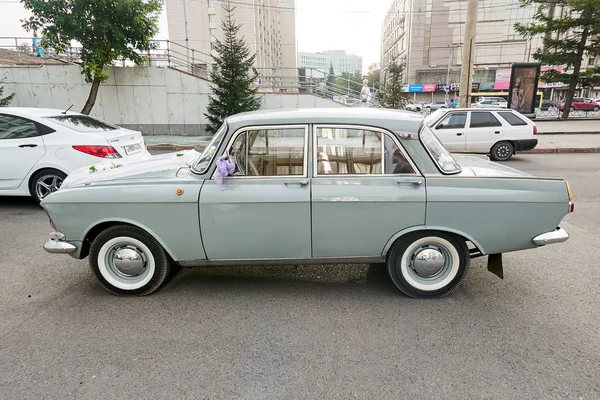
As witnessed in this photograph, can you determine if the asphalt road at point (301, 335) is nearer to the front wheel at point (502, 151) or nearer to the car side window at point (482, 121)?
the car side window at point (482, 121)

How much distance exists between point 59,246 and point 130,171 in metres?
0.89

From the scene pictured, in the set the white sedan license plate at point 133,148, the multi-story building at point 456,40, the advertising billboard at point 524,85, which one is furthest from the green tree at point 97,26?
the multi-story building at point 456,40

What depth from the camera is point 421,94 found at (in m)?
68.4

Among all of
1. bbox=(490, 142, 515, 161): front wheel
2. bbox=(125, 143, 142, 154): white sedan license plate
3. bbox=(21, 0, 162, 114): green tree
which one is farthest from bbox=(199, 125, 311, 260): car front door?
bbox=(21, 0, 162, 114): green tree

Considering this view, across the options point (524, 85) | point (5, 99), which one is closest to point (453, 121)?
point (524, 85)

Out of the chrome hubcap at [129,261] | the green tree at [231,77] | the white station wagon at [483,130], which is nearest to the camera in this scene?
the chrome hubcap at [129,261]

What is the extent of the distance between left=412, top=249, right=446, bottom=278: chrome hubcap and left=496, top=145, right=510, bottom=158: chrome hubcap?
29.9 ft

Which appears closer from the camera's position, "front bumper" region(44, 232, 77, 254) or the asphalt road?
the asphalt road

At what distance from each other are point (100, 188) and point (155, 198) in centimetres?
52

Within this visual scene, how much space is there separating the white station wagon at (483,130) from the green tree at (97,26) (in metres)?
10.5

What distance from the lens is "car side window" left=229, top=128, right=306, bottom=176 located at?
11.0ft

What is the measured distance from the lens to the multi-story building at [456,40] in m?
62.9

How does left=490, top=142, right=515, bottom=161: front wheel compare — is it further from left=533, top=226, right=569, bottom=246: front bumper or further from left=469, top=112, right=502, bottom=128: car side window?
left=533, top=226, right=569, bottom=246: front bumper

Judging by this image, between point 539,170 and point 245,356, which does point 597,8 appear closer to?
point 539,170
